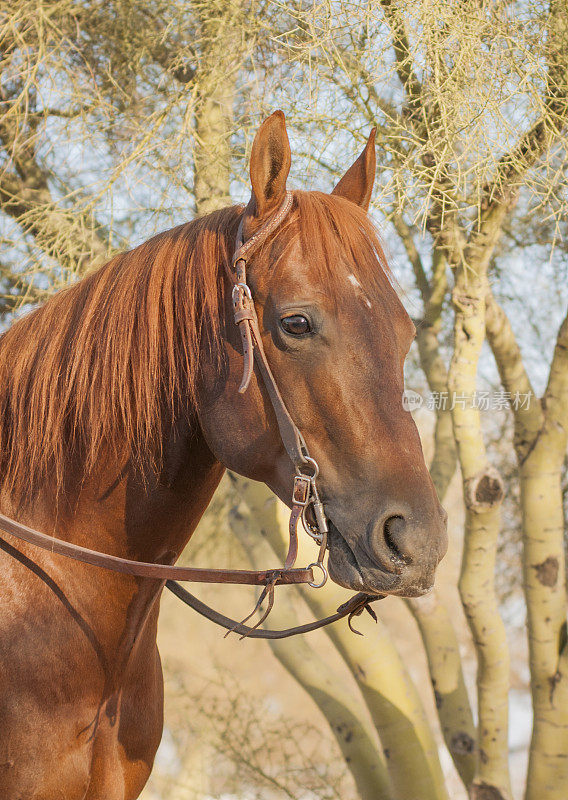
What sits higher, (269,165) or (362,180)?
(362,180)

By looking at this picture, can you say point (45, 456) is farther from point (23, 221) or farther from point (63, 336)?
point (23, 221)

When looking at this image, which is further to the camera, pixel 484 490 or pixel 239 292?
pixel 484 490

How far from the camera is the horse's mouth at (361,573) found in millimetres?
1472

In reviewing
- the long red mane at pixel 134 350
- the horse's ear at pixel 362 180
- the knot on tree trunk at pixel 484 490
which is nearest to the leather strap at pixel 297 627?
the long red mane at pixel 134 350

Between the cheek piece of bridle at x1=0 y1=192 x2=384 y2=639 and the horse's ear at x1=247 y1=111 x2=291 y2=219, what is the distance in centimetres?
3

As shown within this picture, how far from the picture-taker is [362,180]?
2.05 m

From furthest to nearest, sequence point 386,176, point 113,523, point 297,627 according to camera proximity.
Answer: point 386,176
point 297,627
point 113,523

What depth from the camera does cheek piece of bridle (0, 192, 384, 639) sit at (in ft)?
5.19

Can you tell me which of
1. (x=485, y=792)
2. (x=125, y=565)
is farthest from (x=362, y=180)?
(x=485, y=792)

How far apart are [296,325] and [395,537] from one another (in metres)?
0.51

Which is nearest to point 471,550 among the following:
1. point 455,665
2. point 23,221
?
point 455,665

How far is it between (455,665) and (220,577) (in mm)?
3261

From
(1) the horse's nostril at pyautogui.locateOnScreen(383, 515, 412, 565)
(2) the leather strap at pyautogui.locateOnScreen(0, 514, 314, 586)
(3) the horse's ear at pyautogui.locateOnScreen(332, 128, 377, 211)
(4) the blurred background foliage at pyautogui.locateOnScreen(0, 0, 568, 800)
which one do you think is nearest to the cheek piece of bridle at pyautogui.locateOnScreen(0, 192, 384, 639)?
(2) the leather strap at pyautogui.locateOnScreen(0, 514, 314, 586)

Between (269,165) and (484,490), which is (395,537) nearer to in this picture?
(269,165)
